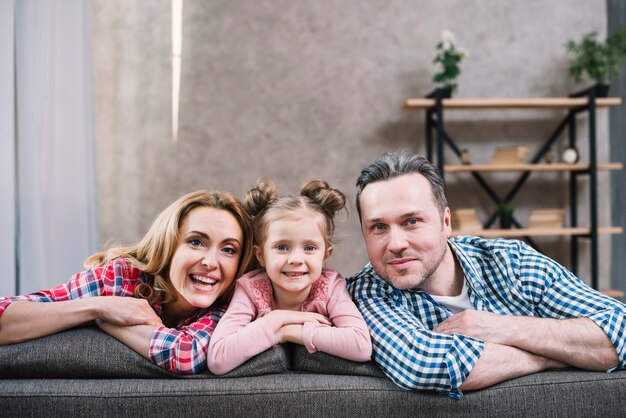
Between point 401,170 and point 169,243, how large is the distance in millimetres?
688

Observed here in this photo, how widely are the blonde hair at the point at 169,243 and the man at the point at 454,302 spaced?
344 millimetres

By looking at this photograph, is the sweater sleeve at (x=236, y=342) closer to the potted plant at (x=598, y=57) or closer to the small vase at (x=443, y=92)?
the small vase at (x=443, y=92)

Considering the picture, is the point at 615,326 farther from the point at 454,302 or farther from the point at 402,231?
the point at 402,231

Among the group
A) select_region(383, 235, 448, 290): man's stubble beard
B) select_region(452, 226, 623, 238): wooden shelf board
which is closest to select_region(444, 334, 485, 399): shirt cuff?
select_region(383, 235, 448, 290): man's stubble beard

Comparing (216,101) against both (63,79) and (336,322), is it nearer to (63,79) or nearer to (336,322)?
(63,79)

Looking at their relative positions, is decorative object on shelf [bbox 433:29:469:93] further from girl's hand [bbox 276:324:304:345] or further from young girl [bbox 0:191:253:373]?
girl's hand [bbox 276:324:304:345]

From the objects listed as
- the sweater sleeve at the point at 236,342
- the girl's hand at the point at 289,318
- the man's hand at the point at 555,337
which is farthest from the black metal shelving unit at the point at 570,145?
the sweater sleeve at the point at 236,342

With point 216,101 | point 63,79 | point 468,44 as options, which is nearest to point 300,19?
point 216,101

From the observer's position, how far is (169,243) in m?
1.47

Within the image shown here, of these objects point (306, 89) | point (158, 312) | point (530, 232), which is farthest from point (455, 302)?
point (306, 89)

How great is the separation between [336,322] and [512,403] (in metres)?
0.44

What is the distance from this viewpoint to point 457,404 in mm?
1206

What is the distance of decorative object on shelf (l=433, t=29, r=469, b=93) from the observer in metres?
3.76

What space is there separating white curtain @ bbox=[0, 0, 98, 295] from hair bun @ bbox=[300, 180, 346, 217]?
1.85 meters
